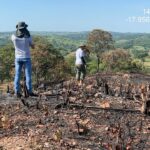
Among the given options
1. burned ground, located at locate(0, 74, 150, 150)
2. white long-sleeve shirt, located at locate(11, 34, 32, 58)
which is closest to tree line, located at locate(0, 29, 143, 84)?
white long-sleeve shirt, located at locate(11, 34, 32, 58)

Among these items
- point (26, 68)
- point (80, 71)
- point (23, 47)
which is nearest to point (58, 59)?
point (80, 71)

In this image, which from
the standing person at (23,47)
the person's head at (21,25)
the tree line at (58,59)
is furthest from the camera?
the tree line at (58,59)

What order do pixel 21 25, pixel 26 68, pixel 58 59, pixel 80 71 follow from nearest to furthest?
1. pixel 21 25
2. pixel 26 68
3. pixel 80 71
4. pixel 58 59

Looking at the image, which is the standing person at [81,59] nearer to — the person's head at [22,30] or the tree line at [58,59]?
the person's head at [22,30]

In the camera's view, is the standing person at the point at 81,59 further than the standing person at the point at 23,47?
Yes

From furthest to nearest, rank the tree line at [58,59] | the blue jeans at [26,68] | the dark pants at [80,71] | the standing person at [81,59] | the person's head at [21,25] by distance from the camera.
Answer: the tree line at [58,59] → the dark pants at [80,71] → the standing person at [81,59] → the blue jeans at [26,68] → the person's head at [21,25]

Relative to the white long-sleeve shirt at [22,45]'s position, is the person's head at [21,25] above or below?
above


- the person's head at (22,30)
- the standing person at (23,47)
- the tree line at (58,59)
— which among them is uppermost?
the person's head at (22,30)

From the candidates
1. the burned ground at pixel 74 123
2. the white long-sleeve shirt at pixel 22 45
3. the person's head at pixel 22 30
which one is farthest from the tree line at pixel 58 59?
the burned ground at pixel 74 123

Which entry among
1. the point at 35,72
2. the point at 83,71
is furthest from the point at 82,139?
the point at 35,72

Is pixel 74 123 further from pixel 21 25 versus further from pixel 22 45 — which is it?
pixel 21 25

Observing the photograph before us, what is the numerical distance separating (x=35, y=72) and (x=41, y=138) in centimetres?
4169

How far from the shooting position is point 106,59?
62.9m

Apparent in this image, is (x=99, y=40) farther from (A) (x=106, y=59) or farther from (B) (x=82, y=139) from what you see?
(B) (x=82, y=139)
